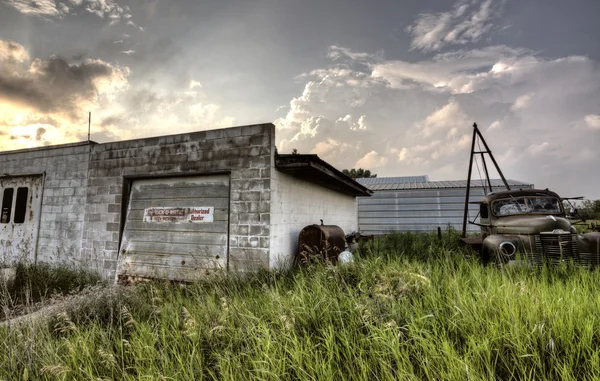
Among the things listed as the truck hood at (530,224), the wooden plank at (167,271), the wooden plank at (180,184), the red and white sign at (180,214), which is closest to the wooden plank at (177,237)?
the red and white sign at (180,214)

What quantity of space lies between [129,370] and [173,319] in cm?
60

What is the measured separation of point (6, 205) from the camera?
27.0ft

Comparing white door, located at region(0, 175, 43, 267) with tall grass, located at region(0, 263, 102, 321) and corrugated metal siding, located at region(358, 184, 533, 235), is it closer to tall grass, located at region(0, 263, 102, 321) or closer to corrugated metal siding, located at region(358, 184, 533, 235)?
tall grass, located at region(0, 263, 102, 321)

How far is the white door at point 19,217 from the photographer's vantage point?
7660 millimetres

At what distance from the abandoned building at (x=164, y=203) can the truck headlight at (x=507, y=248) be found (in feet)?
11.6

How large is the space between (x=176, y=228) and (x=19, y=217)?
5.36m

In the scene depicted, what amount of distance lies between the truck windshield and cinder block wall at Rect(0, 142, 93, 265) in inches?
381

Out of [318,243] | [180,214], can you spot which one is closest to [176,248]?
[180,214]

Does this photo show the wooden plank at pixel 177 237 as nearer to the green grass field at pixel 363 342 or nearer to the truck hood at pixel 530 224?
the green grass field at pixel 363 342

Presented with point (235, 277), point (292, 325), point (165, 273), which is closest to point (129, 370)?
point (292, 325)

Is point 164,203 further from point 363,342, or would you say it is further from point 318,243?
point 363,342

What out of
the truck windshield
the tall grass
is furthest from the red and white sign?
the truck windshield

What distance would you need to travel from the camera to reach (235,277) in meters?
5.02

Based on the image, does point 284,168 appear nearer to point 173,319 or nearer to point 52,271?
point 173,319
